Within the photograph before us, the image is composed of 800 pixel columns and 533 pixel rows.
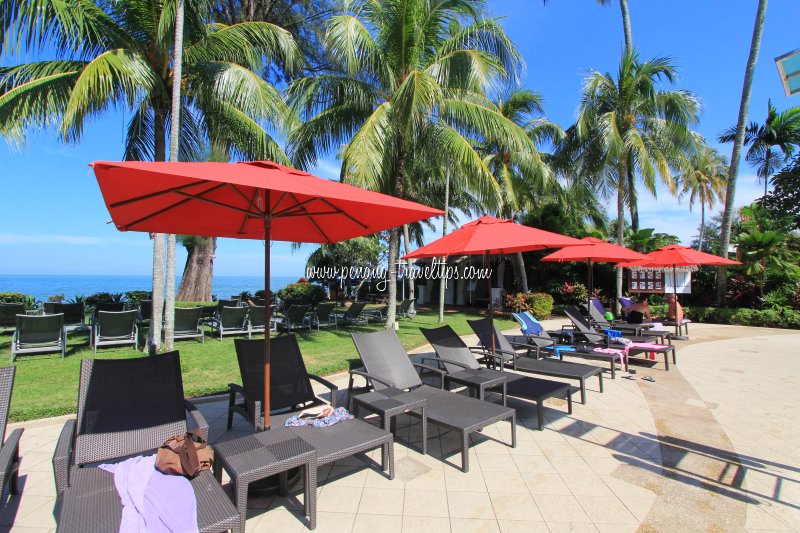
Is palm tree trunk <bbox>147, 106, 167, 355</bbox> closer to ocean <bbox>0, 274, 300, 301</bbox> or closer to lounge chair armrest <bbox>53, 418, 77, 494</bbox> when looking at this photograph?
ocean <bbox>0, 274, 300, 301</bbox>

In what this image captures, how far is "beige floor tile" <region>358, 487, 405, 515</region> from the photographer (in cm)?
275

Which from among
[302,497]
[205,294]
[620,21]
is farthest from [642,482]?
[620,21]

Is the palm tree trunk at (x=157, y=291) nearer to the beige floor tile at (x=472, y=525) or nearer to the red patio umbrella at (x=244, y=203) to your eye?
the red patio umbrella at (x=244, y=203)

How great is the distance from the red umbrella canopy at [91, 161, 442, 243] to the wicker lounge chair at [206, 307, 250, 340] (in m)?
5.33

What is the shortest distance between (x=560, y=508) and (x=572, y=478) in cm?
50

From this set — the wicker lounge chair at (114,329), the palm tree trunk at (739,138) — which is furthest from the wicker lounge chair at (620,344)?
the wicker lounge chair at (114,329)

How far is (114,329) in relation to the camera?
7906mm

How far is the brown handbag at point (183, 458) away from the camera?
248 centimetres

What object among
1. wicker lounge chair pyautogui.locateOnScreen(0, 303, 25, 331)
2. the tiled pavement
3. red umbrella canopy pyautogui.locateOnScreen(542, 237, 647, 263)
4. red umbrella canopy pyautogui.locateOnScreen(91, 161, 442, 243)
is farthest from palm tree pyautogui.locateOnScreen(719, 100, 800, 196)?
wicker lounge chair pyautogui.locateOnScreen(0, 303, 25, 331)

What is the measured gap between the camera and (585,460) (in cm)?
355

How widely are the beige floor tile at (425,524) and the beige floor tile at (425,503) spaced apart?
0.05 meters

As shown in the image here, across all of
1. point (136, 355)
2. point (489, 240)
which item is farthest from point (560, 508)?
point (136, 355)

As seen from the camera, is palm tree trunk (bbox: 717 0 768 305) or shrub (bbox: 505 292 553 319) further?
shrub (bbox: 505 292 553 319)

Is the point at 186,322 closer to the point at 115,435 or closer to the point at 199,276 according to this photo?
the point at 115,435
